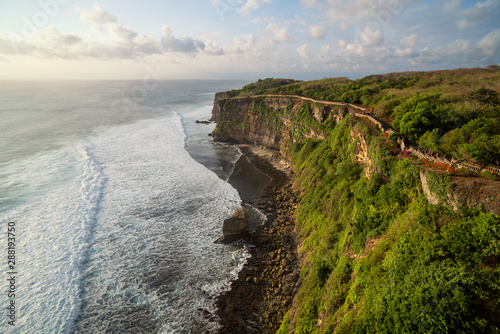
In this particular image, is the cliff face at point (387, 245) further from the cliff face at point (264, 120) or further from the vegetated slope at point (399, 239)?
the cliff face at point (264, 120)

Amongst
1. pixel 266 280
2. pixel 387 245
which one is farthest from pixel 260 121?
pixel 387 245

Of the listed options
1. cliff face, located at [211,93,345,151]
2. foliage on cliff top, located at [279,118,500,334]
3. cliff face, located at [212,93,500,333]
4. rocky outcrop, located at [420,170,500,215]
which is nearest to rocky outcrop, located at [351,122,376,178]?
cliff face, located at [212,93,500,333]

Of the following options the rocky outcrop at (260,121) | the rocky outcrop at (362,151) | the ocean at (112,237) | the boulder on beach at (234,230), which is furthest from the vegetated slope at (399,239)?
the rocky outcrop at (260,121)

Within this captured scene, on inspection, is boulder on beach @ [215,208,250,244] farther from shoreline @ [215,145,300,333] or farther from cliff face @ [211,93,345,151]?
cliff face @ [211,93,345,151]

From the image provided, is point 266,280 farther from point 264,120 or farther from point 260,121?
point 260,121

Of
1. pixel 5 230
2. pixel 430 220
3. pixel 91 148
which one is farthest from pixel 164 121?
pixel 430 220

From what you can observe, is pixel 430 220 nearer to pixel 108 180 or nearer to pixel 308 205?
pixel 308 205
